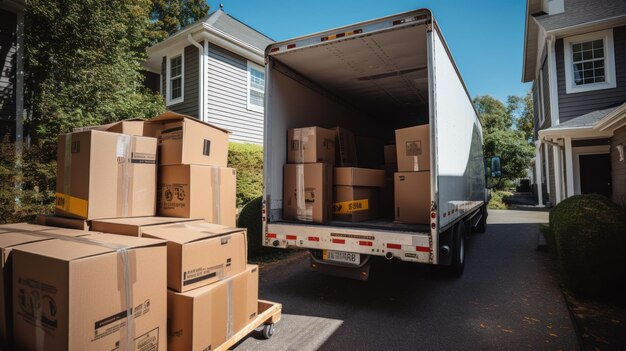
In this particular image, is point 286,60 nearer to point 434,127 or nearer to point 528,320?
point 434,127

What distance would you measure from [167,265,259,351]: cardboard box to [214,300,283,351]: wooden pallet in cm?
3

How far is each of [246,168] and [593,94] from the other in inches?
373

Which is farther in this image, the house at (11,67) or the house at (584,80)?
the house at (584,80)

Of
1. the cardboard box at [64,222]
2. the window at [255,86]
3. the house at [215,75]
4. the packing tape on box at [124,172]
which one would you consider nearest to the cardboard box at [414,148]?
the packing tape on box at [124,172]

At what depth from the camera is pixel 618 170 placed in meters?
7.25

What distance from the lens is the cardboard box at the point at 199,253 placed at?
77.2 inches

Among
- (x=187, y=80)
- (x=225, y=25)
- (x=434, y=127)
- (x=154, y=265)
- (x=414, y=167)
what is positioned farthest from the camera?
(x=225, y=25)

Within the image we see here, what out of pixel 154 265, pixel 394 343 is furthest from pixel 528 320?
pixel 154 265

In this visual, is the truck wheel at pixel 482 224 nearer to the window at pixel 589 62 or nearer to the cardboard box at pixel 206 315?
the window at pixel 589 62

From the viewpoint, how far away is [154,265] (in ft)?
6.00

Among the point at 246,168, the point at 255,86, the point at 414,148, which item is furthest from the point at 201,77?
the point at 414,148

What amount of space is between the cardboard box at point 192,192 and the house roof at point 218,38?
26.3 feet

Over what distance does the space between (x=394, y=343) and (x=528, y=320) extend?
5.05 ft

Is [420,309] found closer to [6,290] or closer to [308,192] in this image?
[308,192]
